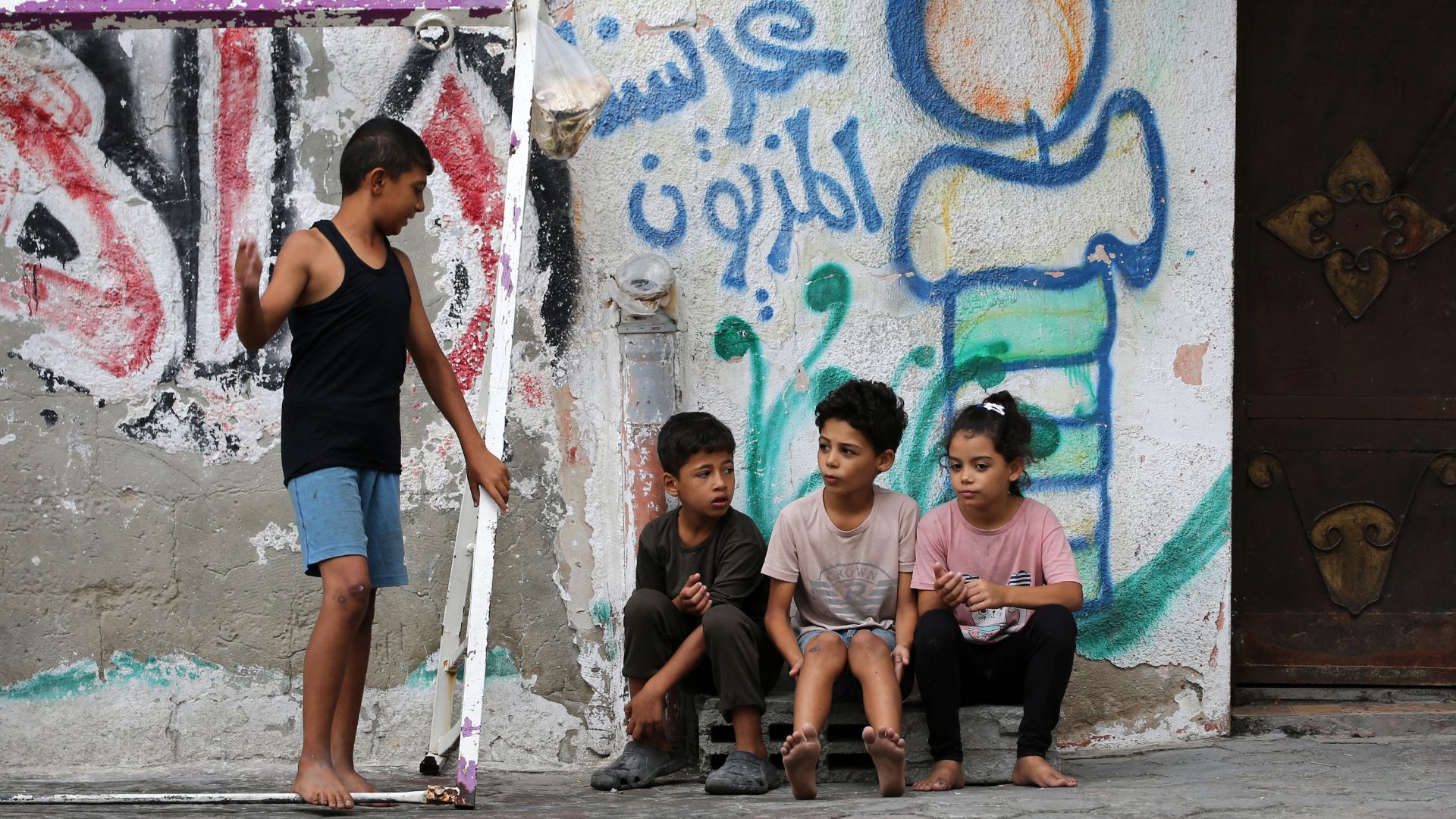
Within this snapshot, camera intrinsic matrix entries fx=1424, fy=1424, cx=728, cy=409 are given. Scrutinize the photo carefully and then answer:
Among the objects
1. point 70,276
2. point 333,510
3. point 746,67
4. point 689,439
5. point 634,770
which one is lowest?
Result: point 634,770

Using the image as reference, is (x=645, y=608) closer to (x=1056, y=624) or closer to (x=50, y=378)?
(x=1056, y=624)

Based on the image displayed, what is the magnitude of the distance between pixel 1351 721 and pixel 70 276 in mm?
3801

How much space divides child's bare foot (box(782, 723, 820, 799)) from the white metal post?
0.68m

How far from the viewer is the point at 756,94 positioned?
398 cm

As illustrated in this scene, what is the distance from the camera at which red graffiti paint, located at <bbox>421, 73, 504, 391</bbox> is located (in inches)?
157

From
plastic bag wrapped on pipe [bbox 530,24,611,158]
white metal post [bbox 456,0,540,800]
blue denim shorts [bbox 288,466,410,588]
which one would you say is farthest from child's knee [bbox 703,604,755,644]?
plastic bag wrapped on pipe [bbox 530,24,611,158]

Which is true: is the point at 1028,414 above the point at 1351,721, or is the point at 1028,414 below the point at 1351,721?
above

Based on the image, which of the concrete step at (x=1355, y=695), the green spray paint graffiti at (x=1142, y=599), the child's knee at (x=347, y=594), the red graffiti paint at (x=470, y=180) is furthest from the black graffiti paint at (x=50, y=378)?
the concrete step at (x=1355, y=695)

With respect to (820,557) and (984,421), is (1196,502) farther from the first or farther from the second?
(820,557)

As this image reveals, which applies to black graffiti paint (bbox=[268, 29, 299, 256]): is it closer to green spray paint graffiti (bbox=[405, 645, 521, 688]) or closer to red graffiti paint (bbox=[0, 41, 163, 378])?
red graffiti paint (bbox=[0, 41, 163, 378])

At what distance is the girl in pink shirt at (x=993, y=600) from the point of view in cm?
333

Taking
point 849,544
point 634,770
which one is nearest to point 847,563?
point 849,544

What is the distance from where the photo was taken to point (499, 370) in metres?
3.15

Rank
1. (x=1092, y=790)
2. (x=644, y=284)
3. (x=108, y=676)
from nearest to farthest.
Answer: (x=1092, y=790) < (x=644, y=284) < (x=108, y=676)
